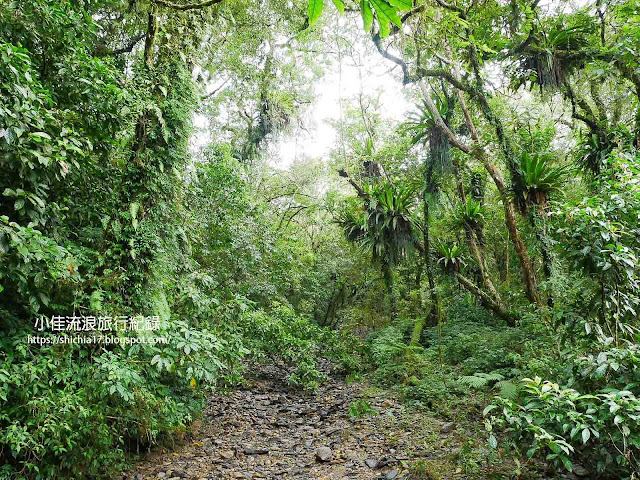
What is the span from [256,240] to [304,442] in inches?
158

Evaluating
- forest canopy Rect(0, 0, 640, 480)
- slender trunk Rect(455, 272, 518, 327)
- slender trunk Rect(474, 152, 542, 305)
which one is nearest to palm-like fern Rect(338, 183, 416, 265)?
forest canopy Rect(0, 0, 640, 480)

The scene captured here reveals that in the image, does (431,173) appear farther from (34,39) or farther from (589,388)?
(34,39)

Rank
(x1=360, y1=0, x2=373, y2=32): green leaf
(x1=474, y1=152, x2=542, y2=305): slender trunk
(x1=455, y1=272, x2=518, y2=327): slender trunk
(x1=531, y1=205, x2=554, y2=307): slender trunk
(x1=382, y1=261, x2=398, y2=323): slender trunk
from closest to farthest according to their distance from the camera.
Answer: (x1=360, y1=0, x2=373, y2=32): green leaf → (x1=531, y1=205, x2=554, y2=307): slender trunk → (x1=474, y1=152, x2=542, y2=305): slender trunk → (x1=455, y1=272, x2=518, y2=327): slender trunk → (x1=382, y1=261, x2=398, y2=323): slender trunk

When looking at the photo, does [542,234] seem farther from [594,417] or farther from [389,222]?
[594,417]

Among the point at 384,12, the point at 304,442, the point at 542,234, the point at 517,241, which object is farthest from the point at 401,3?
the point at 517,241

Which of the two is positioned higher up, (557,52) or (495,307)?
(557,52)

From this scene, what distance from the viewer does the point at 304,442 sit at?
4.58 metres

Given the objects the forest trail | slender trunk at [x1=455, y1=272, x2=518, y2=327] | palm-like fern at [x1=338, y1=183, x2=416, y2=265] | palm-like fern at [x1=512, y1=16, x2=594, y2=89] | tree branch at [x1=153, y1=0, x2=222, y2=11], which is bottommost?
the forest trail

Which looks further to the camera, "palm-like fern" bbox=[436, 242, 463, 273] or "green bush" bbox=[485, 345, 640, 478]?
"palm-like fern" bbox=[436, 242, 463, 273]

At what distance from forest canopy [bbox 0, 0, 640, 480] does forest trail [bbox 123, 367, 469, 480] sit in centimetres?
22

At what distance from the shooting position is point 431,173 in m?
8.47

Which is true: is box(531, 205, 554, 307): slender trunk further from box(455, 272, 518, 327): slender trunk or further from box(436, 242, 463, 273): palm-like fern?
box(436, 242, 463, 273): palm-like fern

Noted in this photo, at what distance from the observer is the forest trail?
370cm

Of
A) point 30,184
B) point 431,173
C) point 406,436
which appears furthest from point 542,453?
point 431,173
